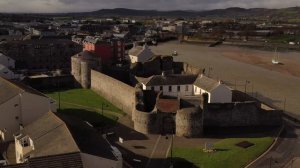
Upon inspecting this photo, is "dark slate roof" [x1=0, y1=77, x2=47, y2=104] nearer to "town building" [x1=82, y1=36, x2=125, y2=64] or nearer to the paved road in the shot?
the paved road

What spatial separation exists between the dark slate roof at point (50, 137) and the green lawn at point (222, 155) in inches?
259

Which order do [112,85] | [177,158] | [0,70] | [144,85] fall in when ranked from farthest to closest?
1. [0,70]
2. [112,85]
3. [144,85]
4. [177,158]

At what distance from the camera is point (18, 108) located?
2489 centimetres

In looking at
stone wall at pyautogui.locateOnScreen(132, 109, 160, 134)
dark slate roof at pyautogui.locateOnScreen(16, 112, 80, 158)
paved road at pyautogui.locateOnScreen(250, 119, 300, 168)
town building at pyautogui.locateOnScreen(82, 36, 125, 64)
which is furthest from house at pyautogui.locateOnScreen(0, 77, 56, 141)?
town building at pyautogui.locateOnScreen(82, 36, 125, 64)

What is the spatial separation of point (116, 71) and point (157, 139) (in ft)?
52.4

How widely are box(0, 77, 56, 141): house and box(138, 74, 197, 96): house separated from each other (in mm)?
9647

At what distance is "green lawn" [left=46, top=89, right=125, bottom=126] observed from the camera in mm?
30172

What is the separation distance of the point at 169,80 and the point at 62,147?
17.0 metres

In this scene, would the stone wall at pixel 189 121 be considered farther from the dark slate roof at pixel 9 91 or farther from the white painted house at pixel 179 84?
the dark slate roof at pixel 9 91

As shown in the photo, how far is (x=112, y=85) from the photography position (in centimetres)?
3494

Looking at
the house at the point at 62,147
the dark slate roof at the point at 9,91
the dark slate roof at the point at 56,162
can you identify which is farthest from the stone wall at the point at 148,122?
the dark slate roof at the point at 56,162

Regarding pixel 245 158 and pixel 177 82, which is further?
pixel 177 82

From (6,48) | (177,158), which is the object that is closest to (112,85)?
(177,158)

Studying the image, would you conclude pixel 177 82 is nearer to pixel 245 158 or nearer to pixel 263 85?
pixel 245 158
